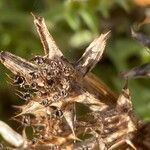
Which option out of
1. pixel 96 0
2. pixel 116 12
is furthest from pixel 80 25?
pixel 96 0

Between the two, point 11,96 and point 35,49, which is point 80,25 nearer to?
point 35,49

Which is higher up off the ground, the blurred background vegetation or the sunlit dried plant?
the blurred background vegetation

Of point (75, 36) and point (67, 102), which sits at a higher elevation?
point (75, 36)

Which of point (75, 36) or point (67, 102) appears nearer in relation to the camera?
point (67, 102)

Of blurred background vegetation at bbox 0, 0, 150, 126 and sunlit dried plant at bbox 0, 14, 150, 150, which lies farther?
blurred background vegetation at bbox 0, 0, 150, 126

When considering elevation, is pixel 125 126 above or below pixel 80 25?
below
